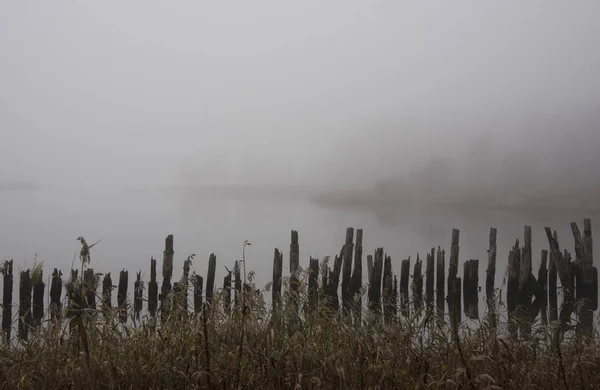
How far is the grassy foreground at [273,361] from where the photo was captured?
3.68 meters

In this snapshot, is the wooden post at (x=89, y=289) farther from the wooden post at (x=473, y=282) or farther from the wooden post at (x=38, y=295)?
the wooden post at (x=473, y=282)

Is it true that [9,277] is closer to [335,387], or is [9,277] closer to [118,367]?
[118,367]

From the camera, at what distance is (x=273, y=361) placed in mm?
3848

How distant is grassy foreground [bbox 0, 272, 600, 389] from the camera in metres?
3.68

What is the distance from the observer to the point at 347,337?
513 centimetres

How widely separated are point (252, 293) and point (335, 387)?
1.79 metres

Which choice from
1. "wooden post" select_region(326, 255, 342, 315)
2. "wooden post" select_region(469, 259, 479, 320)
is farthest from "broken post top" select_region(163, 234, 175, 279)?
"wooden post" select_region(469, 259, 479, 320)

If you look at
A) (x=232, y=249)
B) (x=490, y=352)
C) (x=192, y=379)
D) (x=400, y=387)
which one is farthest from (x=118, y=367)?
(x=232, y=249)

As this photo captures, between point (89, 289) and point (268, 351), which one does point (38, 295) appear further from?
point (89, 289)

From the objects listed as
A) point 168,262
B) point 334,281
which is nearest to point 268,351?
point 334,281

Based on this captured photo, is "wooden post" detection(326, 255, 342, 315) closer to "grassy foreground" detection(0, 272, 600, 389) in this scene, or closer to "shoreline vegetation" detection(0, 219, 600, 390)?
"shoreline vegetation" detection(0, 219, 600, 390)

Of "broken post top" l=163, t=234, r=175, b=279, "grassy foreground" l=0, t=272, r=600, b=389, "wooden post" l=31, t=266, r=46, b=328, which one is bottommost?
"wooden post" l=31, t=266, r=46, b=328

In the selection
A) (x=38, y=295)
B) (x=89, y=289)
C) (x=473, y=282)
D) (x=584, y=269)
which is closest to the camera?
(x=89, y=289)

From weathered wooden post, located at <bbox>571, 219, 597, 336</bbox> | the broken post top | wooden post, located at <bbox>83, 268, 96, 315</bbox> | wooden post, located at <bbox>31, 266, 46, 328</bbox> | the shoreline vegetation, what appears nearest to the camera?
wooden post, located at <bbox>83, 268, 96, 315</bbox>
